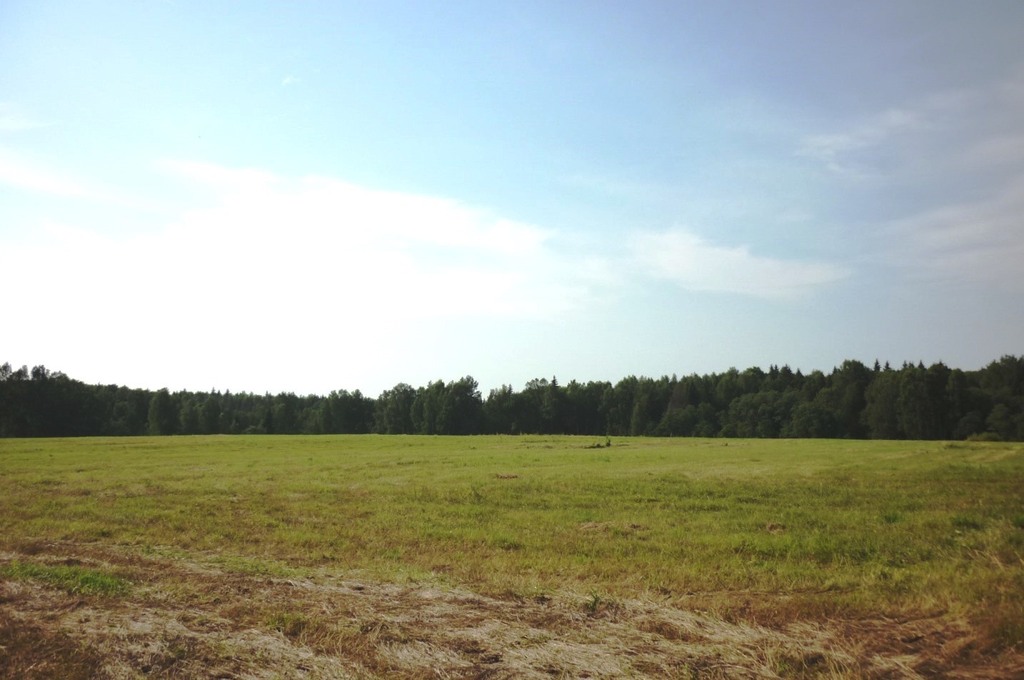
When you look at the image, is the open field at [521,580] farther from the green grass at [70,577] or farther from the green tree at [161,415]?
the green tree at [161,415]

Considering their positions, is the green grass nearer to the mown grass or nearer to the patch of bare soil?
the patch of bare soil

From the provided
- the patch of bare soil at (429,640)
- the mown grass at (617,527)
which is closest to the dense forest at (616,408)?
the mown grass at (617,527)

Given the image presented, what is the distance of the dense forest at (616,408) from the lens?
109938mm

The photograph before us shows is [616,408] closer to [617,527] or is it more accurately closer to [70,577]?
[617,527]

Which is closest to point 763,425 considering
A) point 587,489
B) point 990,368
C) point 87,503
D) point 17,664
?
point 990,368

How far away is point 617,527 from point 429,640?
10269mm

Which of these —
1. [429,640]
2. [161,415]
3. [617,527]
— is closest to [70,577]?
[429,640]

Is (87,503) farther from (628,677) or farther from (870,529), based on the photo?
(870,529)

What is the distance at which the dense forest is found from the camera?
4328 inches

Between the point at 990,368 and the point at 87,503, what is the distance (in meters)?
146

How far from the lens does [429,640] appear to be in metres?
8.60

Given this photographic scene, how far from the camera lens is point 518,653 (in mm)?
8086

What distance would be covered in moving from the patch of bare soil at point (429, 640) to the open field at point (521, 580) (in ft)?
0.14

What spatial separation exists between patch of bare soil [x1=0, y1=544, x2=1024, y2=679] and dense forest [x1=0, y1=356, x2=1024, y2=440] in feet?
360
